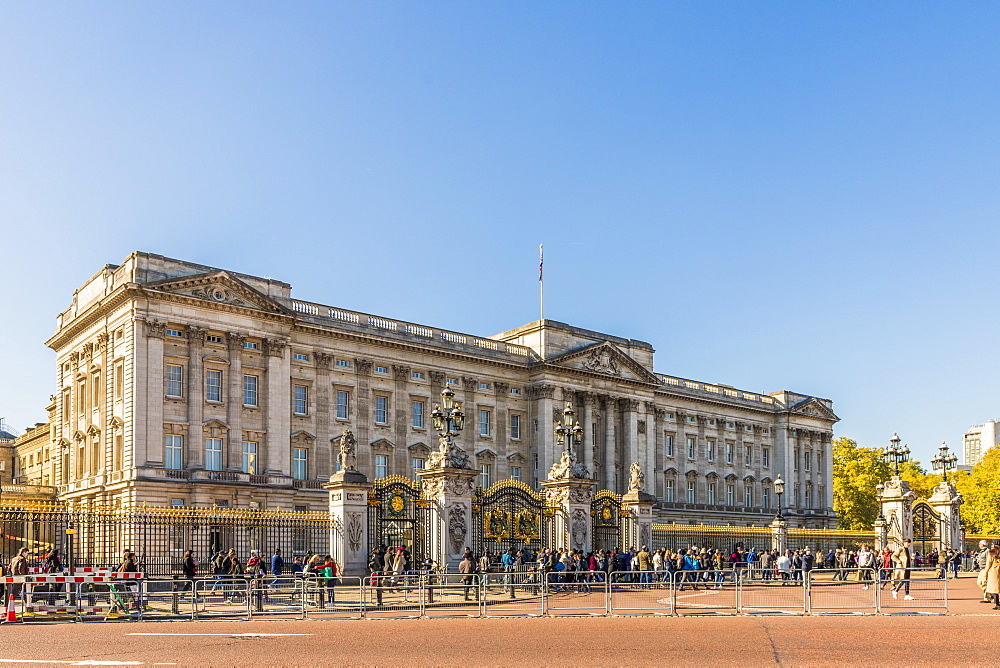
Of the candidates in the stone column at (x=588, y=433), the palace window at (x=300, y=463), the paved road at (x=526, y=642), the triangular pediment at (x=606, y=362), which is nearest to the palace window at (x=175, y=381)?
the palace window at (x=300, y=463)

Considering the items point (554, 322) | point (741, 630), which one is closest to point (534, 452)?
point (554, 322)

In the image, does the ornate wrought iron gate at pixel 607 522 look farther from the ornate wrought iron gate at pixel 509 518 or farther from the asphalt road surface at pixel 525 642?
the asphalt road surface at pixel 525 642

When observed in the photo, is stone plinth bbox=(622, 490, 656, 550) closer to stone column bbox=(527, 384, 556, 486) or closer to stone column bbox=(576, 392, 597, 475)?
stone column bbox=(527, 384, 556, 486)

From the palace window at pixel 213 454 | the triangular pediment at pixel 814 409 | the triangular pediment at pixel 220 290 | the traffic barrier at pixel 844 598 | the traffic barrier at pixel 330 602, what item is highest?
the triangular pediment at pixel 220 290

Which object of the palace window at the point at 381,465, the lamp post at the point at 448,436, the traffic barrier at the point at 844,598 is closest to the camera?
the traffic barrier at the point at 844,598

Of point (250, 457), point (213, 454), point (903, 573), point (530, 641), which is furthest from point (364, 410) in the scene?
point (530, 641)

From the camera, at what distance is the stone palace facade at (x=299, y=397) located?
54969mm

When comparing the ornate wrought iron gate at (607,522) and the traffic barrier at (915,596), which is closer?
the traffic barrier at (915,596)

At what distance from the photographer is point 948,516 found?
5219cm

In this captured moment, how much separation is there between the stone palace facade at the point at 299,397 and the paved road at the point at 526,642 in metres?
30.5

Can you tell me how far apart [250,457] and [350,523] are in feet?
87.6

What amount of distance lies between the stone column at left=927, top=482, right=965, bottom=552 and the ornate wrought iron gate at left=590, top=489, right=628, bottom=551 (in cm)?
2034

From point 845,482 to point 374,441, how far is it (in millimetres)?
56175

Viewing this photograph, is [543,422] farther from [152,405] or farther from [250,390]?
[152,405]
